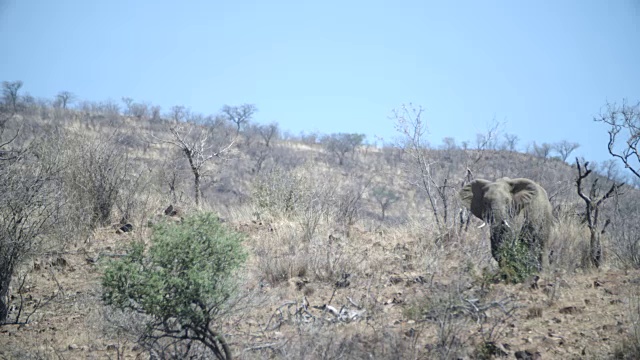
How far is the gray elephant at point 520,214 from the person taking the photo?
805 cm

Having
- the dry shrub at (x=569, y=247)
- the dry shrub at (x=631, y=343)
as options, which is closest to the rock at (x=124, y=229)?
the dry shrub at (x=569, y=247)

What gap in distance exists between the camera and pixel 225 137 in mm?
42250

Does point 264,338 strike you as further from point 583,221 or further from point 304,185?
point 304,185

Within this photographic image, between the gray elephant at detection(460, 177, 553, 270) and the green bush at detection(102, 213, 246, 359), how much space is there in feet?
14.3

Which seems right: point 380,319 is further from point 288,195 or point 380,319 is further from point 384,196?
point 384,196

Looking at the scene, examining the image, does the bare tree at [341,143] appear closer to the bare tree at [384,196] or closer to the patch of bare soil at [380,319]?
the bare tree at [384,196]

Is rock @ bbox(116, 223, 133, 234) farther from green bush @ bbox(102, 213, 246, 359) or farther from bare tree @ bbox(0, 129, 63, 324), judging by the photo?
green bush @ bbox(102, 213, 246, 359)

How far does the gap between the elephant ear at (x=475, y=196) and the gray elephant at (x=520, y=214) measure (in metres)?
0.22

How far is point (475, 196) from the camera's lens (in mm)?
9383

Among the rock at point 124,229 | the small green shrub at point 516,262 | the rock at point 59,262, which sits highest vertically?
the small green shrub at point 516,262

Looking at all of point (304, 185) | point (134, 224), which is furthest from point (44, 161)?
point (304, 185)

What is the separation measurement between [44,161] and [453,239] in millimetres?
8149

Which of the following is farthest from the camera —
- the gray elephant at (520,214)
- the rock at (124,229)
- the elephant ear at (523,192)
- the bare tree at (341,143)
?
the bare tree at (341,143)

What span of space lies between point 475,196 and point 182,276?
5.84 m
